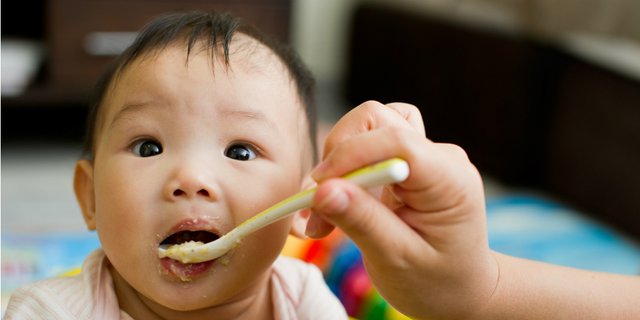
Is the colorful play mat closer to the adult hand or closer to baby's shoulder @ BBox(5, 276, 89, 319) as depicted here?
baby's shoulder @ BBox(5, 276, 89, 319)

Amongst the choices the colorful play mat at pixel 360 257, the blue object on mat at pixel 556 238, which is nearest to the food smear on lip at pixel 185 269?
the colorful play mat at pixel 360 257

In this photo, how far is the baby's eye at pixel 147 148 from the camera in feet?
2.29

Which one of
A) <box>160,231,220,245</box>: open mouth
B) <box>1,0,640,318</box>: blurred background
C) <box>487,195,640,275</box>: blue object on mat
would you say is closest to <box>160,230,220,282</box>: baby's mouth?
<box>160,231,220,245</box>: open mouth

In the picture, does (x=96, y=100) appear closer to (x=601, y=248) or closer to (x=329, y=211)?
(x=329, y=211)

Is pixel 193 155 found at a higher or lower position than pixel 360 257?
higher

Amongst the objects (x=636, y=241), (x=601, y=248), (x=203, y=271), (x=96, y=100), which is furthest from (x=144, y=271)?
(x=636, y=241)

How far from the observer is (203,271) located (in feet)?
2.18

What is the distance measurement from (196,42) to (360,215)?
0.29m

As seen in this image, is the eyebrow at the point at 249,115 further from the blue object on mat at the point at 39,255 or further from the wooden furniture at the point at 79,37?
the wooden furniture at the point at 79,37

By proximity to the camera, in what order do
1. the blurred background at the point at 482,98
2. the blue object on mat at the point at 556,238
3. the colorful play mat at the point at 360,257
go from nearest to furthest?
the colorful play mat at the point at 360,257 < the blue object on mat at the point at 556,238 < the blurred background at the point at 482,98

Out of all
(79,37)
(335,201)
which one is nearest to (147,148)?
(335,201)

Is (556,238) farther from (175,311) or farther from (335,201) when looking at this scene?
(335,201)

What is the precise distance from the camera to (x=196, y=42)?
0.73 meters

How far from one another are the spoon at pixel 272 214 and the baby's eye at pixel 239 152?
81 millimetres
